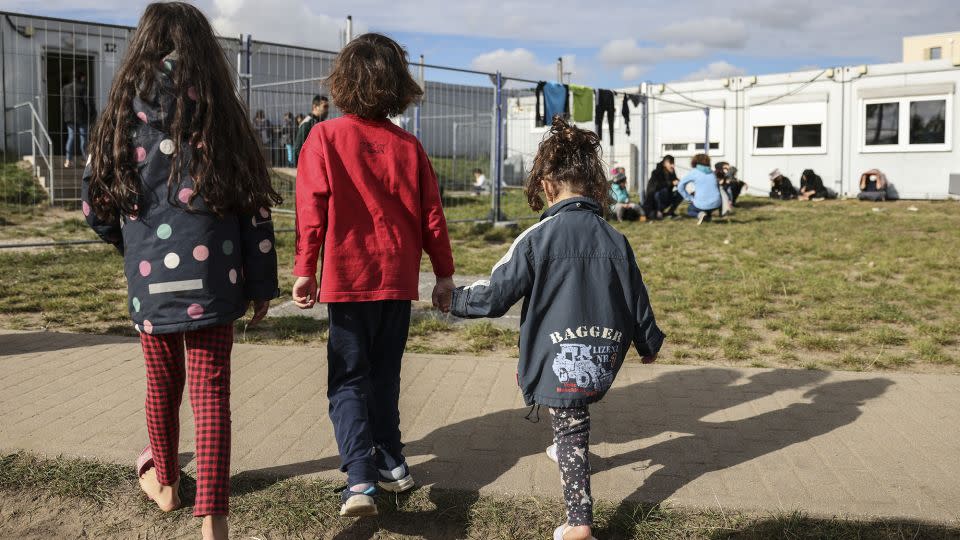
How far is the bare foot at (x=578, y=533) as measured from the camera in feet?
9.55

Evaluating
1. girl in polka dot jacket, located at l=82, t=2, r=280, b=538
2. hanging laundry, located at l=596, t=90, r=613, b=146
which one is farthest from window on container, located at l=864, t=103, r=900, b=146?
girl in polka dot jacket, located at l=82, t=2, r=280, b=538

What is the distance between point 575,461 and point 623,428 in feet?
4.15

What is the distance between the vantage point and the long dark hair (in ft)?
9.07

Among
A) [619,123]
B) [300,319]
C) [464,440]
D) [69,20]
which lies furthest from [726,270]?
[619,123]

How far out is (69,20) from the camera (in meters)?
9.27

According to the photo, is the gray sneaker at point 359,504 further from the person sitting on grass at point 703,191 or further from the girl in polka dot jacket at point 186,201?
the person sitting on grass at point 703,191

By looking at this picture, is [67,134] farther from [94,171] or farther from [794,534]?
[794,534]

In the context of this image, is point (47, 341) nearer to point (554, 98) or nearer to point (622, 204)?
point (554, 98)

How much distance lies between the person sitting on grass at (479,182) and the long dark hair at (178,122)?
15226mm

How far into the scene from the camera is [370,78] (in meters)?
3.05

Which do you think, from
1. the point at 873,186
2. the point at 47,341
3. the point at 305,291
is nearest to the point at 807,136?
the point at 873,186

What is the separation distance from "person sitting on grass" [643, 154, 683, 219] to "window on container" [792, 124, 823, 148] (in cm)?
1019

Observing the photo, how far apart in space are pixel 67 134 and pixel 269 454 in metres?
9.46

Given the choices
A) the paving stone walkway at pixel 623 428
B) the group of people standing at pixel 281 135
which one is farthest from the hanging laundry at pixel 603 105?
the paving stone walkway at pixel 623 428
